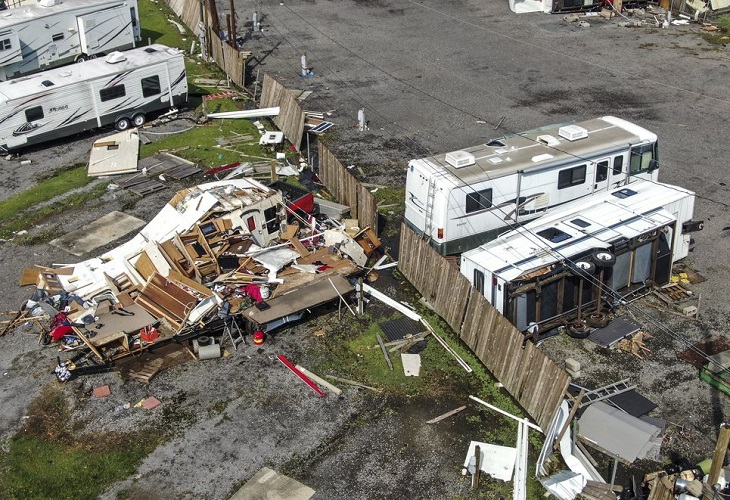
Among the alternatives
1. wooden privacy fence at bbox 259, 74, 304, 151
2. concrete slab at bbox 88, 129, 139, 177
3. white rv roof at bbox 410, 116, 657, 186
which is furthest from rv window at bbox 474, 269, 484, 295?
concrete slab at bbox 88, 129, 139, 177

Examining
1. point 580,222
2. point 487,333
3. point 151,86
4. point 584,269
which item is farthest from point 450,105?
point 487,333

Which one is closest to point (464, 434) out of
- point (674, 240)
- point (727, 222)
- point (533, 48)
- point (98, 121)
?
point (674, 240)

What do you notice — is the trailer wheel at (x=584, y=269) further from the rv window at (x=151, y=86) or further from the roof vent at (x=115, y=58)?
the roof vent at (x=115, y=58)

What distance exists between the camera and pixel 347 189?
24.8 m

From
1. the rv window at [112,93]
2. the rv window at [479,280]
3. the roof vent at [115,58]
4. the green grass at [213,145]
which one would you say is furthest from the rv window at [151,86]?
the rv window at [479,280]

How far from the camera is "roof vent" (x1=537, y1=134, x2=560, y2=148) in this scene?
22.4 metres

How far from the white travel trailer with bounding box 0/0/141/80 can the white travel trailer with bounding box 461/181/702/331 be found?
2607 cm

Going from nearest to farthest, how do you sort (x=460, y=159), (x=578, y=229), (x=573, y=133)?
(x=578, y=229) → (x=460, y=159) → (x=573, y=133)

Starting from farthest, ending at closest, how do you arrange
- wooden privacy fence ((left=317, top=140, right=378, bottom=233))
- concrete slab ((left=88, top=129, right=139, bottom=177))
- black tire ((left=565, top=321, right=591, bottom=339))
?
concrete slab ((left=88, top=129, right=139, bottom=177)) < wooden privacy fence ((left=317, top=140, right=378, bottom=233)) < black tire ((left=565, top=321, right=591, bottom=339))

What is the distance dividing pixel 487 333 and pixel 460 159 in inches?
222

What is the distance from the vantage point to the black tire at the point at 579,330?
741 inches

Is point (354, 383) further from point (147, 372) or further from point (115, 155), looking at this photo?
point (115, 155)

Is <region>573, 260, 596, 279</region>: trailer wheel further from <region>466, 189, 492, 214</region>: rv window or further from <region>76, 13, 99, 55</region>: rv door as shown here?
<region>76, 13, 99, 55</region>: rv door

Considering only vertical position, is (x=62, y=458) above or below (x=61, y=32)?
below
